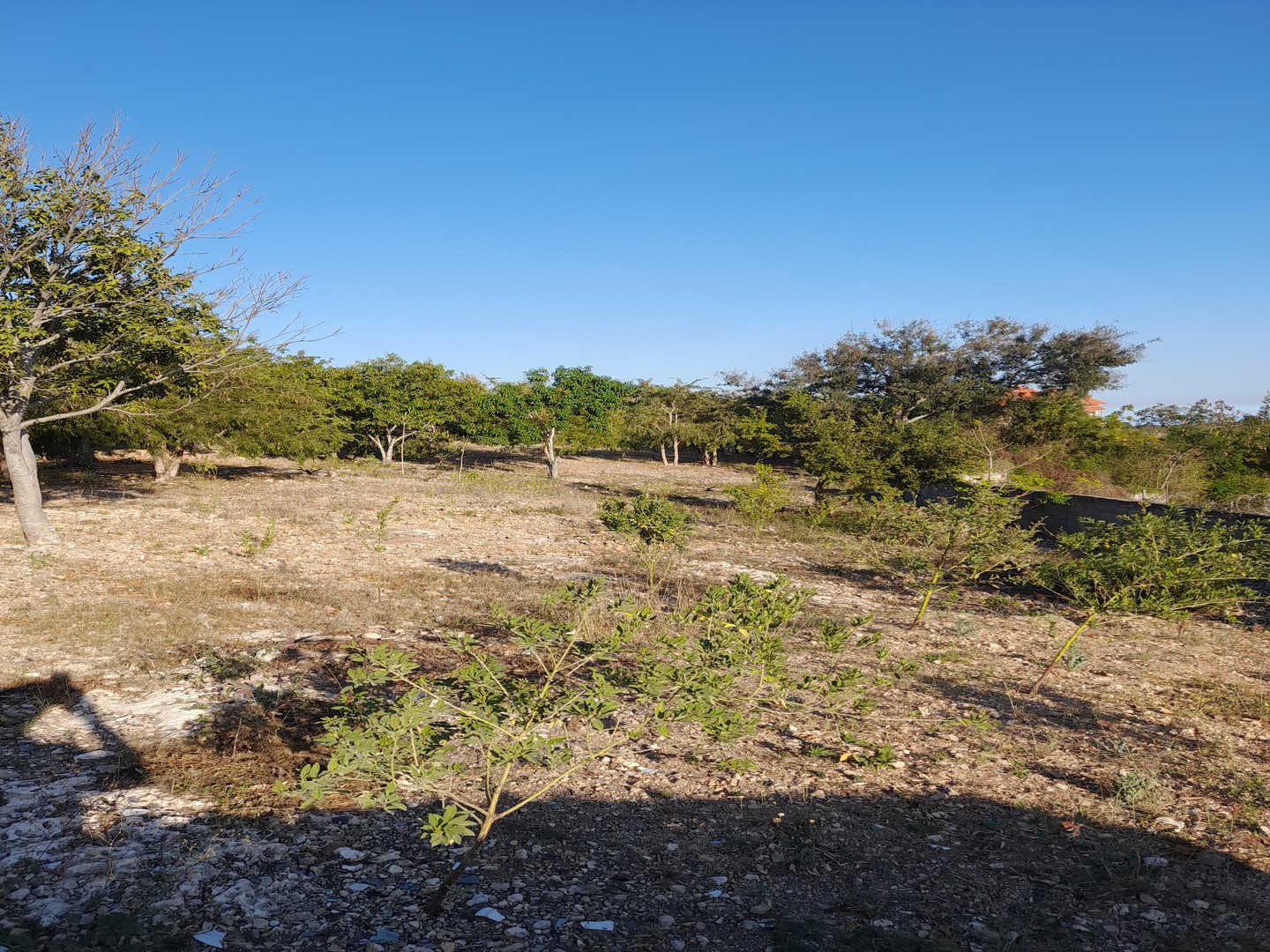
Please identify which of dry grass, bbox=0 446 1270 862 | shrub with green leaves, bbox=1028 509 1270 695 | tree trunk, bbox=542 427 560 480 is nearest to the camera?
dry grass, bbox=0 446 1270 862

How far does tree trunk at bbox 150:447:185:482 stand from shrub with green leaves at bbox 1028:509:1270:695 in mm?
20837

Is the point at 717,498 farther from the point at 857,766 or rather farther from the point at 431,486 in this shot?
the point at 857,766

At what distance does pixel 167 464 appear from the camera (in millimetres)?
19656

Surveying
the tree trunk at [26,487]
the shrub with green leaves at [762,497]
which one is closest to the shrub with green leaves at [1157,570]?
the shrub with green leaves at [762,497]

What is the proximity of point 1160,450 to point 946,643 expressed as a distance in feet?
70.9

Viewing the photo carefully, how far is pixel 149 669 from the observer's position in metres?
5.89

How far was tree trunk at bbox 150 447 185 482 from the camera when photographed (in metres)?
19.2

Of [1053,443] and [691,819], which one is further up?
[1053,443]

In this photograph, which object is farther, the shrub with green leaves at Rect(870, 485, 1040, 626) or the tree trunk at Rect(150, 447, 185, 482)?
the tree trunk at Rect(150, 447, 185, 482)

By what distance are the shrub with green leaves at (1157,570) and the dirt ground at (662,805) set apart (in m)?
0.89

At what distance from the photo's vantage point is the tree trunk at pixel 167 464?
19.2m

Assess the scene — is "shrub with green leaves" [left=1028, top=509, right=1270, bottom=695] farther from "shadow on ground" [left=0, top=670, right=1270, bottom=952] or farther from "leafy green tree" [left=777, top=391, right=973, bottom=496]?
"leafy green tree" [left=777, top=391, right=973, bottom=496]

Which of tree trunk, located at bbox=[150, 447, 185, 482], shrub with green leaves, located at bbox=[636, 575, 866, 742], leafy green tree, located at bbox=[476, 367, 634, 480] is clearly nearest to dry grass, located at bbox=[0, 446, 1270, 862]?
shrub with green leaves, located at bbox=[636, 575, 866, 742]

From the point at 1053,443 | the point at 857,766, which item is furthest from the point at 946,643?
the point at 1053,443
